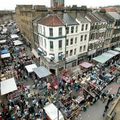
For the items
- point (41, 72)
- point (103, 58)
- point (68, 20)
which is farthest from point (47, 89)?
point (103, 58)

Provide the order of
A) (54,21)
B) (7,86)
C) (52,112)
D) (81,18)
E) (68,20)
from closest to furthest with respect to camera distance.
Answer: (52,112) → (7,86) → (54,21) → (68,20) → (81,18)

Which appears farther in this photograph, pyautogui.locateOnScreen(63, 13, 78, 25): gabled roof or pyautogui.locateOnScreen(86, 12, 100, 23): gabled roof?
pyautogui.locateOnScreen(86, 12, 100, 23): gabled roof

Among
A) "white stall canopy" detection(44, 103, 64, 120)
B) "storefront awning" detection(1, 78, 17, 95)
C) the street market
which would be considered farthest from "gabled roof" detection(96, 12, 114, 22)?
"storefront awning" detection(1, 78, 17, 95)

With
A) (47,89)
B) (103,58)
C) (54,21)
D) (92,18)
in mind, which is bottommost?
(47,89)

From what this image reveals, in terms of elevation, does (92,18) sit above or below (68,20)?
above

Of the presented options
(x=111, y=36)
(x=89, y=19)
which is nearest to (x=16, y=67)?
(x=89, y=19)

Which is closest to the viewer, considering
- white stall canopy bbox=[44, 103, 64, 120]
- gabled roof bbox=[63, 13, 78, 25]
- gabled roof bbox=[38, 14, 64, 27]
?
white stall canopy bbox=[44, 103, 64, 120]

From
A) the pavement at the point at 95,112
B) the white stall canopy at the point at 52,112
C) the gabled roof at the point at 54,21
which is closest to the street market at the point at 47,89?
the white stall canopy at the point at 52,112

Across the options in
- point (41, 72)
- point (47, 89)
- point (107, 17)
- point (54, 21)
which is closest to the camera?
point (47, 89)

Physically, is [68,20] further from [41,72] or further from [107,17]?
[107,17]

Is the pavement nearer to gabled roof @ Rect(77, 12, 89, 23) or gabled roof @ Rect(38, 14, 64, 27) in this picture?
gabled roof @ Rect(38, 14, 64, 27)

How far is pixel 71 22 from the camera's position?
27156 mm

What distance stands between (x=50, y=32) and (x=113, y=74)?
1524 cm

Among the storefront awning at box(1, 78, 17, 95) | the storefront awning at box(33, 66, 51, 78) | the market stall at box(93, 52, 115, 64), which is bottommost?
the storefront awning at box(1, 78, 17, 95)
